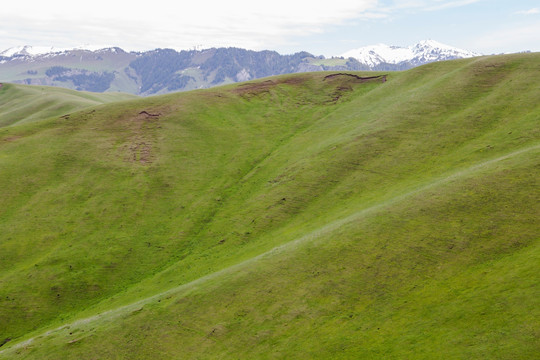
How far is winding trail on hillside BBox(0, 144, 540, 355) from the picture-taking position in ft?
145

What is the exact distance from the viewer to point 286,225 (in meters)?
59.9

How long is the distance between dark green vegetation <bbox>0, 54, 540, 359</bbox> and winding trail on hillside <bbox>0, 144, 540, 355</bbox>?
414 mm

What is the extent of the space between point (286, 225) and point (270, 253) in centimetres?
1242

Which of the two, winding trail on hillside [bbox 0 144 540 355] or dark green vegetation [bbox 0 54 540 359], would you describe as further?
winding trail on hillside [bbox 0 144 540 355]

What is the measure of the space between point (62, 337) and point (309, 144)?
5975cm

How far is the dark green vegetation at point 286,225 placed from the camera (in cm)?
3419

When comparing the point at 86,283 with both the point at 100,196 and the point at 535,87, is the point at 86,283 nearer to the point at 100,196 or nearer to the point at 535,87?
the point at 100,196

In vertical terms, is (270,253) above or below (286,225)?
below

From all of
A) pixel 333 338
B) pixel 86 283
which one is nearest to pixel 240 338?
pixel 333 338

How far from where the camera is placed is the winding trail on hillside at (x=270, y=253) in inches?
1735

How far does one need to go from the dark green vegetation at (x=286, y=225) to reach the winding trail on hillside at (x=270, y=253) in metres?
0.41

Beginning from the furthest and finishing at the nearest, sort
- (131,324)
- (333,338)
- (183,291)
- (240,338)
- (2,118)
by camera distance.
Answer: (2,118), (183,291), (131,324), (240,338), (333,338)

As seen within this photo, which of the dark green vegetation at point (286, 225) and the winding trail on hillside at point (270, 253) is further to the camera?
the winding trail on hillside at point (270, 253)

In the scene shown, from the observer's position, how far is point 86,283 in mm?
55875
